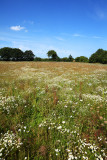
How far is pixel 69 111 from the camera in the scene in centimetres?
481

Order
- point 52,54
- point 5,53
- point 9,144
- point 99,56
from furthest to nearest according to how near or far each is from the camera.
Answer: point 52,54 < point 99,56 < point 5,53 < point 9,144

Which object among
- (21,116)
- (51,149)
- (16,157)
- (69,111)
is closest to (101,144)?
(51,149)

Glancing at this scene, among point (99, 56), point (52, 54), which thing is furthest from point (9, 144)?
Result: point (52, 54)

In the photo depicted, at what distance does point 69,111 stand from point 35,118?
5.97 ft

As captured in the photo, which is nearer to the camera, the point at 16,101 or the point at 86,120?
the point at 86,120

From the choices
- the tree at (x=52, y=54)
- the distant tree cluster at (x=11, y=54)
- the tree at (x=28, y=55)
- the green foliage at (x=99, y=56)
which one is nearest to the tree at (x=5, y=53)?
the distant tree cluster at (x=11, y=54)

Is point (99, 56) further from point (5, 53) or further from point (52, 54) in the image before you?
point (5, 53)

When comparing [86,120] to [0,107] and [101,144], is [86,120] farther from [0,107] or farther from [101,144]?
[0,107]

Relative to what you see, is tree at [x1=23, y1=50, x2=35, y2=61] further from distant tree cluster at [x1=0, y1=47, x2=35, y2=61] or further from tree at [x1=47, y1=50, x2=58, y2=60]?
tree at [x1=47, y1=50, x2=58, y2=60]

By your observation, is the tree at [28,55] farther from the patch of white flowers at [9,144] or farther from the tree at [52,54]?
the patch of white flowers at [9,144]

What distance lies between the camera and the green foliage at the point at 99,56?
71.9 meters

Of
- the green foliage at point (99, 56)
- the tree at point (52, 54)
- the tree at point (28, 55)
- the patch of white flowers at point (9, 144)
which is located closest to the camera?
the patch of white flowers at point (9, 144)

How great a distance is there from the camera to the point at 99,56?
75.1 metres

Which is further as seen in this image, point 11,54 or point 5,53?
point 11,54
